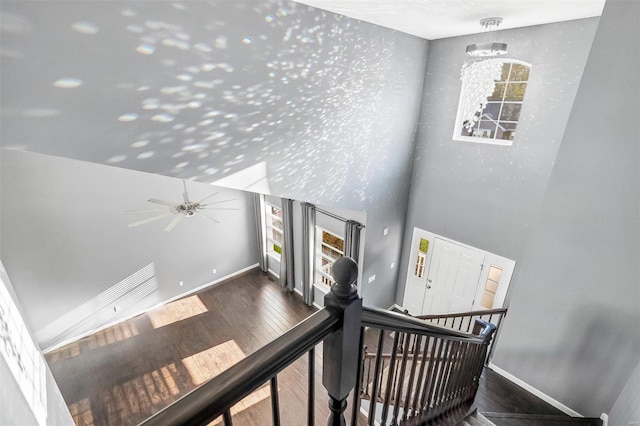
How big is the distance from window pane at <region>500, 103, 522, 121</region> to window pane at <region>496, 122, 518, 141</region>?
2.9 inches

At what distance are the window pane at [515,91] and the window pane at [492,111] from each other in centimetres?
14

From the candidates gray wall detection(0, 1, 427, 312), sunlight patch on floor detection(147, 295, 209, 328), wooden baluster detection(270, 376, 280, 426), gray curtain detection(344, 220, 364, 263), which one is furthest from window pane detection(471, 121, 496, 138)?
sunlight patch on floor detection(147, 295, 209, 328)

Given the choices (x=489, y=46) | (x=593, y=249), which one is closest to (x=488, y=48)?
(x=489, y=46)

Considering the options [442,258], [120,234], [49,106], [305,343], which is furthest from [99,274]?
[305,343]

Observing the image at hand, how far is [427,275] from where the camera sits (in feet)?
17.5

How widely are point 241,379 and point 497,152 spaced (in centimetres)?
443

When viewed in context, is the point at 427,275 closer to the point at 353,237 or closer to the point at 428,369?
the point at 353,237

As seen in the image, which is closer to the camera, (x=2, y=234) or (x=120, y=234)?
(x=2, y=234)

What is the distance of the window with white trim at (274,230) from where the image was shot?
7.05 metres

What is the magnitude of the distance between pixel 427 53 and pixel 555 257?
125 inches

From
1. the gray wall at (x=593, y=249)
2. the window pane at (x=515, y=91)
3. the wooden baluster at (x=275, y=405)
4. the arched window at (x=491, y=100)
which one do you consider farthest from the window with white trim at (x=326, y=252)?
the wooden baluster at (x=275, y=405)

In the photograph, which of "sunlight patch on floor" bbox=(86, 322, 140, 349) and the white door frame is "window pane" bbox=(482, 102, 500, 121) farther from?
"sunlight patch on floor" bbox=(86, 322, 140, 349)

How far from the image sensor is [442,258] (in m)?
5.03

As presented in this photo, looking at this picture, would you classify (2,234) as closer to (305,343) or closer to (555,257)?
(305,343)
